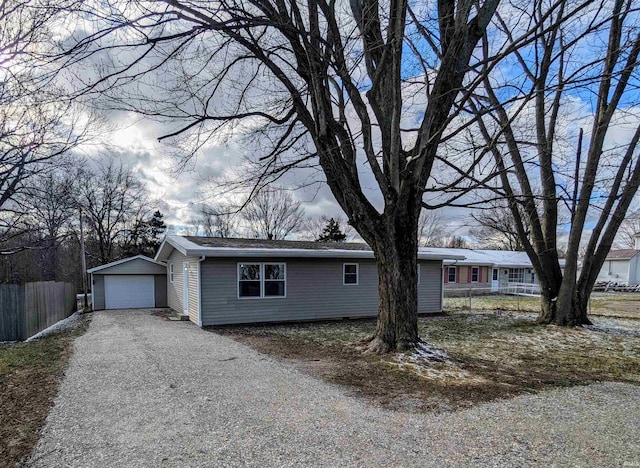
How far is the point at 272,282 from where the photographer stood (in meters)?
12.6

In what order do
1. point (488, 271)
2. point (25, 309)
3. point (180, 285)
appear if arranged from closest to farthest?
point (25, 309) < point (180, 285) < point (488, 271)

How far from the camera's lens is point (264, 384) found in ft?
18.0

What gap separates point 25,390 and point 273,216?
27978 millimetres

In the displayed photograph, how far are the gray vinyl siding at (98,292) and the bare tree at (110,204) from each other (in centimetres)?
1274

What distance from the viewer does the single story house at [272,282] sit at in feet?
38.3

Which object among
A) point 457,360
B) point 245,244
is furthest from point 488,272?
point 457,360

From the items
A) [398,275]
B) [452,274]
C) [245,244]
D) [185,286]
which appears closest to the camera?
[398,275]

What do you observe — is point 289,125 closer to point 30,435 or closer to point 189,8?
point 189,8

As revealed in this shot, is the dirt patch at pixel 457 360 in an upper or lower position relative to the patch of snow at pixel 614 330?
upper

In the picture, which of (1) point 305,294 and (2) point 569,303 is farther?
Answer: (1) point 305,294

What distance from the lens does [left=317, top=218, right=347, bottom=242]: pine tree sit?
120 ft

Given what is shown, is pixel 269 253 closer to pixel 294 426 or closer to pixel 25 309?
pixel 25 309

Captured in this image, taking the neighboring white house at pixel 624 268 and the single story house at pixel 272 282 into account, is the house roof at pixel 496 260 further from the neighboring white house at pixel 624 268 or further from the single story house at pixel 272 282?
the single story house at pixel 272 282

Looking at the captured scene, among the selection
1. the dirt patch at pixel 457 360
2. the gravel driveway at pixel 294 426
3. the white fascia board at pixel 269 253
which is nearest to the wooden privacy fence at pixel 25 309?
the white fascia board at pixel 269 253
